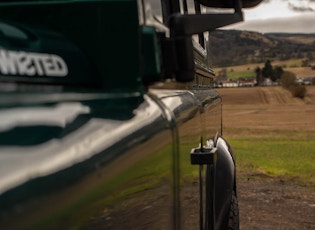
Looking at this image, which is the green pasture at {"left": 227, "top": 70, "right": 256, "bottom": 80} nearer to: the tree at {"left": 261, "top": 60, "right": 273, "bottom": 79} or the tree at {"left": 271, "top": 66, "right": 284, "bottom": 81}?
the tree at {"left": 261, "top": 60, "right": 273, "bottom": 79}

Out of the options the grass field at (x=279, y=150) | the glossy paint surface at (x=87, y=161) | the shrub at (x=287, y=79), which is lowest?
the grass field at (x=279, y=150)

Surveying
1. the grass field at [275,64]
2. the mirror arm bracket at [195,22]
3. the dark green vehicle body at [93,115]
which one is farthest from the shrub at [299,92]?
the dark green vehicle body at [93,115]

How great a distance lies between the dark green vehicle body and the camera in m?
0.87

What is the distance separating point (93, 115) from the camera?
1.13m

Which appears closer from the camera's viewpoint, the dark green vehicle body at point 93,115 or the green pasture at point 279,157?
the dark green vehicle body at point 93,115

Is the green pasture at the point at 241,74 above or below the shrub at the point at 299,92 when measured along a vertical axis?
above

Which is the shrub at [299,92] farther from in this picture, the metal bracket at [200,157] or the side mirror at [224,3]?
the side mirror at [224,3]

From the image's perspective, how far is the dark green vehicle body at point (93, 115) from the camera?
866 millimetres

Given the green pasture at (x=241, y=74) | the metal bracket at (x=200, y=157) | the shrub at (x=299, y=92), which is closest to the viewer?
the metal bracket at (x=200, y=157)

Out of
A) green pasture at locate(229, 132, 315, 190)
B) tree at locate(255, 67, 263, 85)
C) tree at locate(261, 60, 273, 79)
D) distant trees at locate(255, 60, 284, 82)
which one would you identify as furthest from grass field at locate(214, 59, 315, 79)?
green pasture at locate(229, 132, 315, 190)

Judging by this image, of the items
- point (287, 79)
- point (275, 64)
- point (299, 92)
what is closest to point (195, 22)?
point (299, 92)

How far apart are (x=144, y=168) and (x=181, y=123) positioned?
0.45m

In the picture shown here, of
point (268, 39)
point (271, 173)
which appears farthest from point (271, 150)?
point (268, 39)

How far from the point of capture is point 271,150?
17.7m
